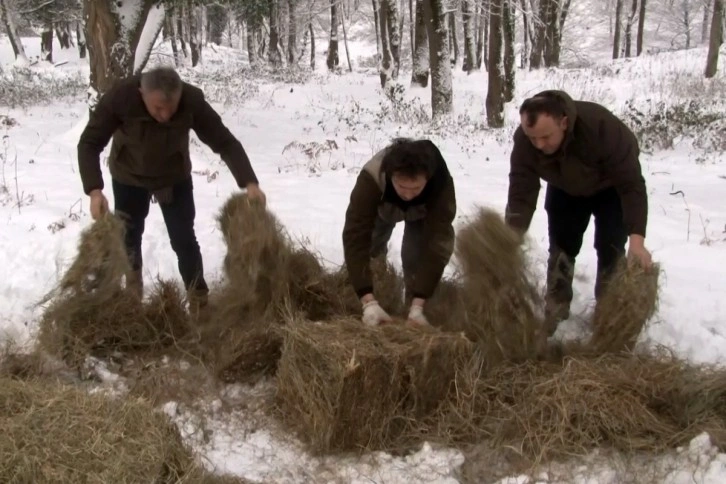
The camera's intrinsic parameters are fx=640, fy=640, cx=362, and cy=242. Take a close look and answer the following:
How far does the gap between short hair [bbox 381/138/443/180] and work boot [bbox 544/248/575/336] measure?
109 cm

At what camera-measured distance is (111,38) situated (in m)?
6.25

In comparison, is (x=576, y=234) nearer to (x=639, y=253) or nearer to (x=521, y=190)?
(x=521, y=190)

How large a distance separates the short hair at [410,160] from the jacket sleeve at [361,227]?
0.63 feet

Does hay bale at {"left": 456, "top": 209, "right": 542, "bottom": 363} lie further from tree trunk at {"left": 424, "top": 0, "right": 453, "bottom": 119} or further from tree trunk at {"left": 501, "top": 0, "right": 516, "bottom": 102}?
tree trunk at {"left": 501, "top": 0, "right": 516, "bottom": 102}

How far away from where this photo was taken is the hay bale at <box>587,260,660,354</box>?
2654mm

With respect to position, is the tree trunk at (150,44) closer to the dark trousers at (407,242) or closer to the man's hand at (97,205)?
the man's hand at (97,205)

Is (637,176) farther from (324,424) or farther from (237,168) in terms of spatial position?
(237,168)

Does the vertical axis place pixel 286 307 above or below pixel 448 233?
below

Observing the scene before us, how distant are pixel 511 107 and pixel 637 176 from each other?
8.74 metres

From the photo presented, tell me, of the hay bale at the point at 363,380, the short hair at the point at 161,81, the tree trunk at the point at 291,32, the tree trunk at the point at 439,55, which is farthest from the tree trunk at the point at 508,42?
the tree trunk at the point at 291,32

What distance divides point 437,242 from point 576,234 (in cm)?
87

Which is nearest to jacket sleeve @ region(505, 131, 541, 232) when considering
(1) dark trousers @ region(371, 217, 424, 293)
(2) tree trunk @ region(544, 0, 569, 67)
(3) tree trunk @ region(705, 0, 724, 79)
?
(1) dark trousers @ region(371, 217, 424, 293)

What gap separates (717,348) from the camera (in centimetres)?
309

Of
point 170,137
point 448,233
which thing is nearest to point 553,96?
point 448,233
